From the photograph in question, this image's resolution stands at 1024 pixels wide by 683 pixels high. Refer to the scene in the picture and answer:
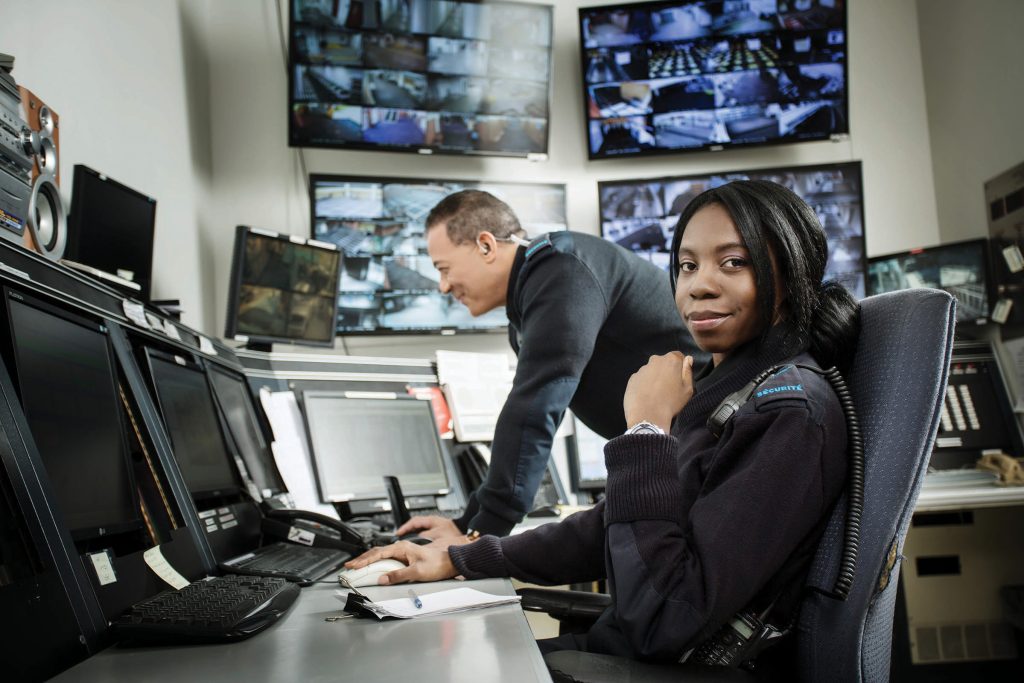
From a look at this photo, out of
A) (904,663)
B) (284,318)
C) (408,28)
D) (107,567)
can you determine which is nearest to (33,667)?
(107,567)

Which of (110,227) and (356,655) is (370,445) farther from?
(356,655)

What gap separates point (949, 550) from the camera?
9.32 ft

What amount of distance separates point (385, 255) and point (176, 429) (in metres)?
1.90

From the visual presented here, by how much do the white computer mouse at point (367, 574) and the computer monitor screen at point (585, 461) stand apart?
1.70 meters

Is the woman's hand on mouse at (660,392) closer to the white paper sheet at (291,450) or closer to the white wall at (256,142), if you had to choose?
the white paper sheet at (291,450)

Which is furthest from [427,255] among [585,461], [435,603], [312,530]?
[435,603]

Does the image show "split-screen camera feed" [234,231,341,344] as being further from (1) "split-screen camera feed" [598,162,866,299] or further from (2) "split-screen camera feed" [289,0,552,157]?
(1) "split-screen camera feed" [598,162,866,299]

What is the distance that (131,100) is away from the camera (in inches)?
94.4

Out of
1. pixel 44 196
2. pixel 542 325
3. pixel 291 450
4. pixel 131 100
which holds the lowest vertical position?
pixel 291 450

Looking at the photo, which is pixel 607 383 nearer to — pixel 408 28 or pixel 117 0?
pixel 117 0

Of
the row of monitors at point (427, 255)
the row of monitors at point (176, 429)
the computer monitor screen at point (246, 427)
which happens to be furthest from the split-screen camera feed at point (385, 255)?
the computer monitor screen at point (246, 427)

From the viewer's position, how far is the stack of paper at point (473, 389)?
8.73 feet

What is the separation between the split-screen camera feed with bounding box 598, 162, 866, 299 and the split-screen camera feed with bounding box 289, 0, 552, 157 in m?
0.43

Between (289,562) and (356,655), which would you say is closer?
(356,655)
